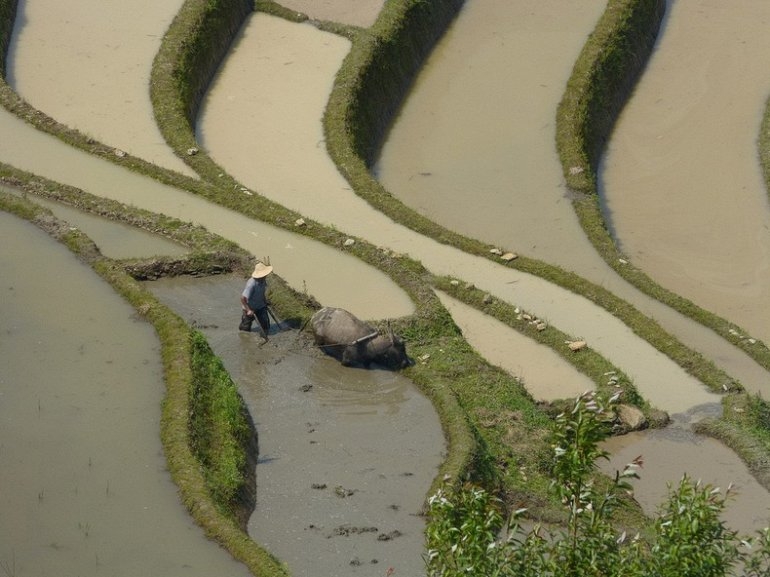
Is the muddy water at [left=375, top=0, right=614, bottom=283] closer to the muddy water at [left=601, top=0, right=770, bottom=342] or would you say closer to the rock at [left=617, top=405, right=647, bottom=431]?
the muddy water at [left=601, top=0, right=770, bottom=342]

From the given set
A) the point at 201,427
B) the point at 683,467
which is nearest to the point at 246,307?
the point at 201,427

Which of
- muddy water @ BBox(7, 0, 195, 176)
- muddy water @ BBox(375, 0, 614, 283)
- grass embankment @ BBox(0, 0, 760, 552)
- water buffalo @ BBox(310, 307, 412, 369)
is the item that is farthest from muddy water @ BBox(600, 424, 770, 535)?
muddy water @ BBox(7, 0, 195, 176)

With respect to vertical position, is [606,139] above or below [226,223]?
above

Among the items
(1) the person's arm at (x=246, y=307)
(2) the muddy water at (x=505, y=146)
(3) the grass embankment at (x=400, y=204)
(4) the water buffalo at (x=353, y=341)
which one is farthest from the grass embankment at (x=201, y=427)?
(2) the muddy water at (x=505, y=146)

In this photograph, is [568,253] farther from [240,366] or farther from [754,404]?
[240,366]

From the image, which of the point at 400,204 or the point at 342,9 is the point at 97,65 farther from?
the point at 400,204

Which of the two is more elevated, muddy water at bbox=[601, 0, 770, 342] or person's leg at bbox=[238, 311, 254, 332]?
muddy water at bbox=[601, 0, 770, 342]
